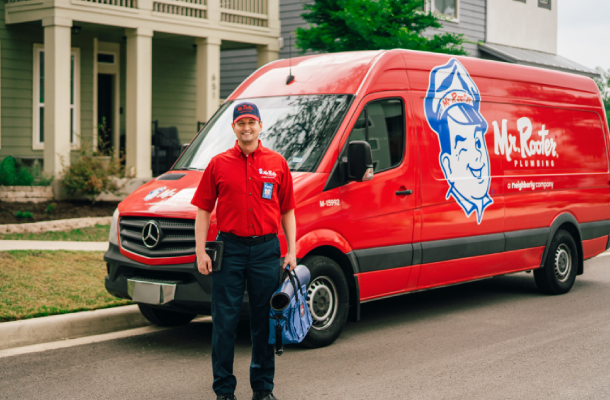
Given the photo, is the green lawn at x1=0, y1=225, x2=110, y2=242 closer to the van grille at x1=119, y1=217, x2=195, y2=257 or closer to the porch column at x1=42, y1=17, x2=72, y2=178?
the porch column at x1=42, y1=17, x2=72, y2=178

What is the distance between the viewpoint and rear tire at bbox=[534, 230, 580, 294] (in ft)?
30.3

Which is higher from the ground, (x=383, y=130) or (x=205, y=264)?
(x=383, y=130)

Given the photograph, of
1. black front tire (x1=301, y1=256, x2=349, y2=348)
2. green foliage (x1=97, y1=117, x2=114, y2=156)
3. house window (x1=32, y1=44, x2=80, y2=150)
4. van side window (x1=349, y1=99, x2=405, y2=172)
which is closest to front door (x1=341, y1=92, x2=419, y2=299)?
van side window (x1=349, y1=99, x2=405, y2=172)

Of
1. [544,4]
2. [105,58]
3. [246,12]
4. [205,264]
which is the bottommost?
[205,264]

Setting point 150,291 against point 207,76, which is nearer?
point 150,291

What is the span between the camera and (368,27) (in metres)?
15.1

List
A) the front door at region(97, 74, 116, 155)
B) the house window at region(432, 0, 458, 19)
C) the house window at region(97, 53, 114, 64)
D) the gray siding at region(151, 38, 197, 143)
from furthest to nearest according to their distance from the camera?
the house window at region(432, 0, 458, 19) < the gray siding at region(151, 38, 197, 143) < the front door at region(97, 74, 116, 155) < the house window at region(97, 53, 114, 64)

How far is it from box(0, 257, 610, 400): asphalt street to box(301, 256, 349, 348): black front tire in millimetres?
129

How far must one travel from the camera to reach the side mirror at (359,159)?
6371 millimetres

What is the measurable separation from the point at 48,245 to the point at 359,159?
6293mm

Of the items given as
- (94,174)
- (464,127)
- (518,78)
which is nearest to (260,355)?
(464,127)

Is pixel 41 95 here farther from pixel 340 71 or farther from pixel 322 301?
pixel 322 301

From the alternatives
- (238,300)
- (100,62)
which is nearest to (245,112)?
(238,300)

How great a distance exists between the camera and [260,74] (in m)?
7.83
